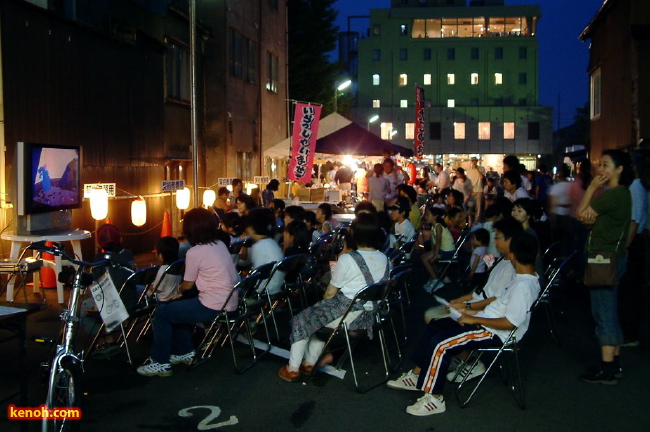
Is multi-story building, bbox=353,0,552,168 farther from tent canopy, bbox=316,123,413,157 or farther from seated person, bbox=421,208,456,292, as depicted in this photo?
seated person, bbox=421,208,456,292

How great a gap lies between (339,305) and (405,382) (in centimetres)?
87

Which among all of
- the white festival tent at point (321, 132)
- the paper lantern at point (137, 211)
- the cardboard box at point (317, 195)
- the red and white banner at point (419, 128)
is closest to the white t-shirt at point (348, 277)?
the paper lantern at point (137, 211)

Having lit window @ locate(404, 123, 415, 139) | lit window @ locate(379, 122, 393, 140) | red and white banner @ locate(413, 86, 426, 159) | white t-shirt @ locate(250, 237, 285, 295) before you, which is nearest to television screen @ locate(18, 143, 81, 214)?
white t-shirt @ locate(250, 237, 285, 295)

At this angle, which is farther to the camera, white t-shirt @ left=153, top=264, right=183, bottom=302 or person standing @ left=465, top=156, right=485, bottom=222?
person standing @ left=465, top=156, right=485, bottom=222

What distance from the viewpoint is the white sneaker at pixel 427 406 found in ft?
17.6

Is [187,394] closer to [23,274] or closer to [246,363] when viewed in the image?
[246,363]

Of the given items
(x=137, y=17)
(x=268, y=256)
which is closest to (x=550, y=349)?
(x=268, y=256)

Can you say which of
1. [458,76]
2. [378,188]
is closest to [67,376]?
[378,188]

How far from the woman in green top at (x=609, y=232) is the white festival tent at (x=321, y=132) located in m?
14.6

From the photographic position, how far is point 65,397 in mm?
4445

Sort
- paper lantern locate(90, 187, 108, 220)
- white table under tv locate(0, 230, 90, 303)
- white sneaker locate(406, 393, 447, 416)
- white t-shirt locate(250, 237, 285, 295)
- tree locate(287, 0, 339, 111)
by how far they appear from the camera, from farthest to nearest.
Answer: tree locate(287, 0, 339, 111) → paper lantern locate(90, 187, 108, 220) → white table under tv locate(0, 230, 90, 303) → white t-shirt locate(250, 237, 285, 295) → white sneaker locate(406, 393, 447, 416)

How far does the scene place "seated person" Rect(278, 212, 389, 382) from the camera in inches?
242

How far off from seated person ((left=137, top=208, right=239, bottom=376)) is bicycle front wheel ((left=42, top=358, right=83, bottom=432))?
181 cm

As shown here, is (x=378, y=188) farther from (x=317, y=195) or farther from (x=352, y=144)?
(x=317, y=195)
